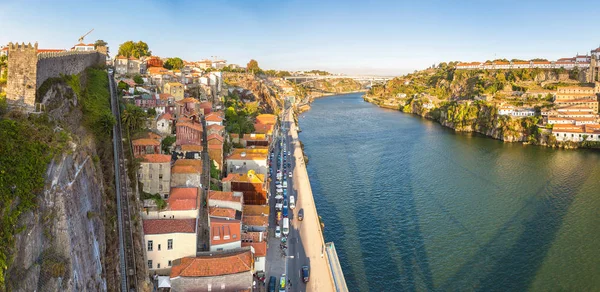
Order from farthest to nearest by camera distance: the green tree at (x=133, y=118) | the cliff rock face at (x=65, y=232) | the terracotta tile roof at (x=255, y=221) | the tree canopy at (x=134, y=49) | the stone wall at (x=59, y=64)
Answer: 1. the tree canopy at (x=134, y=49)
2. the green tree at (x=133, y=118)
3. the terracotta tile roof at (x=255, y=221)
4. the stone wall at (x=59, y=64)
5. the cliff rock face at (x=65, y=232)

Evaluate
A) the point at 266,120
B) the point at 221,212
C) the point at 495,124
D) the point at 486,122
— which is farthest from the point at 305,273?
the point at 486,122

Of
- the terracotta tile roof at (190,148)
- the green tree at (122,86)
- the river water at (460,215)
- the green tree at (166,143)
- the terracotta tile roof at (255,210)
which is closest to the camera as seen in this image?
the river water at (460,215)

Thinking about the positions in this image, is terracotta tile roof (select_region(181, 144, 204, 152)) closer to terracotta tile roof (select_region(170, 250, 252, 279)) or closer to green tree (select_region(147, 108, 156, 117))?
green tree (select_region(147, 108, 156, 117))

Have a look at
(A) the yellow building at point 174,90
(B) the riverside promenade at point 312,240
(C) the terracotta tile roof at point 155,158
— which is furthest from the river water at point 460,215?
(A) the yellow building at point 174,90

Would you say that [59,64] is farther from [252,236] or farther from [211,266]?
[252,236]

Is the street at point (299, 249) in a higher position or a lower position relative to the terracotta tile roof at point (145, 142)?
lower

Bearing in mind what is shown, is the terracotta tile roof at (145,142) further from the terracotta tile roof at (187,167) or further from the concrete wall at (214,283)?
the concrete wall at (214,283)

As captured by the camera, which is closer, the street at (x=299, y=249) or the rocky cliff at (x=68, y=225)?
the rocky cliff at (x=68, y=225)
